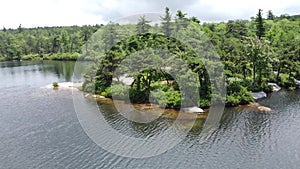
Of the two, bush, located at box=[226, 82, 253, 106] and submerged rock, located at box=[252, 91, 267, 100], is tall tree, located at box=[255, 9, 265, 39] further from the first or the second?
bush, located at box=[226, 82, 253, 106]

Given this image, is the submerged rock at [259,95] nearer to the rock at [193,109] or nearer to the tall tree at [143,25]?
the rock at [193,109]

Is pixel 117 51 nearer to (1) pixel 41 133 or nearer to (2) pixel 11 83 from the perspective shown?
(1) pixel 41 133

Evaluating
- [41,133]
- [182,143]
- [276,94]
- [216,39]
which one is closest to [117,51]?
[216,39]

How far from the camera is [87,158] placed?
60.4 ft

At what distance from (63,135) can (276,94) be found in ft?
86.6

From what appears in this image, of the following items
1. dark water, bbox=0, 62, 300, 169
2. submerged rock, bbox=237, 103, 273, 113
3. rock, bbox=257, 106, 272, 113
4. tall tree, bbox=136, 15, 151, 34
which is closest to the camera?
dark water, bbox=0, 62, 300, 169

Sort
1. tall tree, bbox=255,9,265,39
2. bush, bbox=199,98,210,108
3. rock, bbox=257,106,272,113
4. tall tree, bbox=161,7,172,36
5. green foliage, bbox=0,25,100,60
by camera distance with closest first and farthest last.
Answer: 1. rock, bbox=257,106,272,113
2. bush, bbox=199,98,210,108
3. tall tree, bbox=161,7,172,36
4. tall tree, bbox=255,9,265,39
5. green foliage, bbox=0,25,100,60

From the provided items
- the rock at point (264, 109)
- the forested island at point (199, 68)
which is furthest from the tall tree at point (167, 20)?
the rock at point (264, 109)

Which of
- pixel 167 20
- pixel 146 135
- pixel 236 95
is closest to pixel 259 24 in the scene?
pixel 167 20

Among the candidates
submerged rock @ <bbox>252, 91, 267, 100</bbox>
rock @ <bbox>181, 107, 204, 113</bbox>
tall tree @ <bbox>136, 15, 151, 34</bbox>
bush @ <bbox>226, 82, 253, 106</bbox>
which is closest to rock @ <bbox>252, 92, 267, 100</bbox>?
submerged rock @ <bbox>252, 91, 267, 100</bbox>

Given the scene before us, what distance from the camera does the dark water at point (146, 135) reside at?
17.9 meters

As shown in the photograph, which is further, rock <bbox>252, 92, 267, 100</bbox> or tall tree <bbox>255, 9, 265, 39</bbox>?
tall tree <bbox>255, 9, 265, 39</bbox>

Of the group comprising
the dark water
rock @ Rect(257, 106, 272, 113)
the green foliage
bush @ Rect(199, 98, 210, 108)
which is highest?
the green foliage

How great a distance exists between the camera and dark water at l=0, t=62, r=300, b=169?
17859 millimetres
